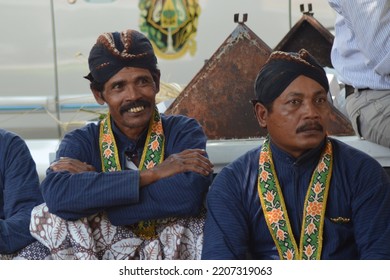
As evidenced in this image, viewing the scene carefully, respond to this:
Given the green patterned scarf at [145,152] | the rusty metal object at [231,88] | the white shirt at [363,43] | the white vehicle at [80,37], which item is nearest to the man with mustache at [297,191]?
the green patterned scarf at [145,152]

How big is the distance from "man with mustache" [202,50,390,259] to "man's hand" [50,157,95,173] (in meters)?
0.57

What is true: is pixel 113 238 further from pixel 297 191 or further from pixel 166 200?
pixel 297 191

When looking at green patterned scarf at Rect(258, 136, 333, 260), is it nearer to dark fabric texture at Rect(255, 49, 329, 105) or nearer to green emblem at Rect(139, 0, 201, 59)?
dark fabric texture at Rect(255, 49, 329, 105)

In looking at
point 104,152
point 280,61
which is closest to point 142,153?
point 104,152

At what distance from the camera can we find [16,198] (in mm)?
4625

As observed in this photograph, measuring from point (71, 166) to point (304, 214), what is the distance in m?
1.04

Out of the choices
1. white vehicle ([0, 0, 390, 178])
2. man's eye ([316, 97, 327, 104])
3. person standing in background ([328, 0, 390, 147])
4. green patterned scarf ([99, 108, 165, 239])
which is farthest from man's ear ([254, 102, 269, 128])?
white vehicle ([0, 0, 390, 178])

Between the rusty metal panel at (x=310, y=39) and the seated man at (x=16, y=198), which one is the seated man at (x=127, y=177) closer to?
the seated man at (x=16, y=198)

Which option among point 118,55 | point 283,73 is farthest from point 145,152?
point 283,73

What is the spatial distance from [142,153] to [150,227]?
0.34m

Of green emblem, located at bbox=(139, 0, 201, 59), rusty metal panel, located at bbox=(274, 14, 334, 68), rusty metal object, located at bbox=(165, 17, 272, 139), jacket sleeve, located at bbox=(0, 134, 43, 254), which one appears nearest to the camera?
jacket sleeve, located at bbox=(0, 134, 43, 254)

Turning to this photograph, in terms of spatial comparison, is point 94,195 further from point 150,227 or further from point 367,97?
point 367,97

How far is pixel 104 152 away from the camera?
4504 millimetres

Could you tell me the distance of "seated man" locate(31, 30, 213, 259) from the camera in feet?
13.9
